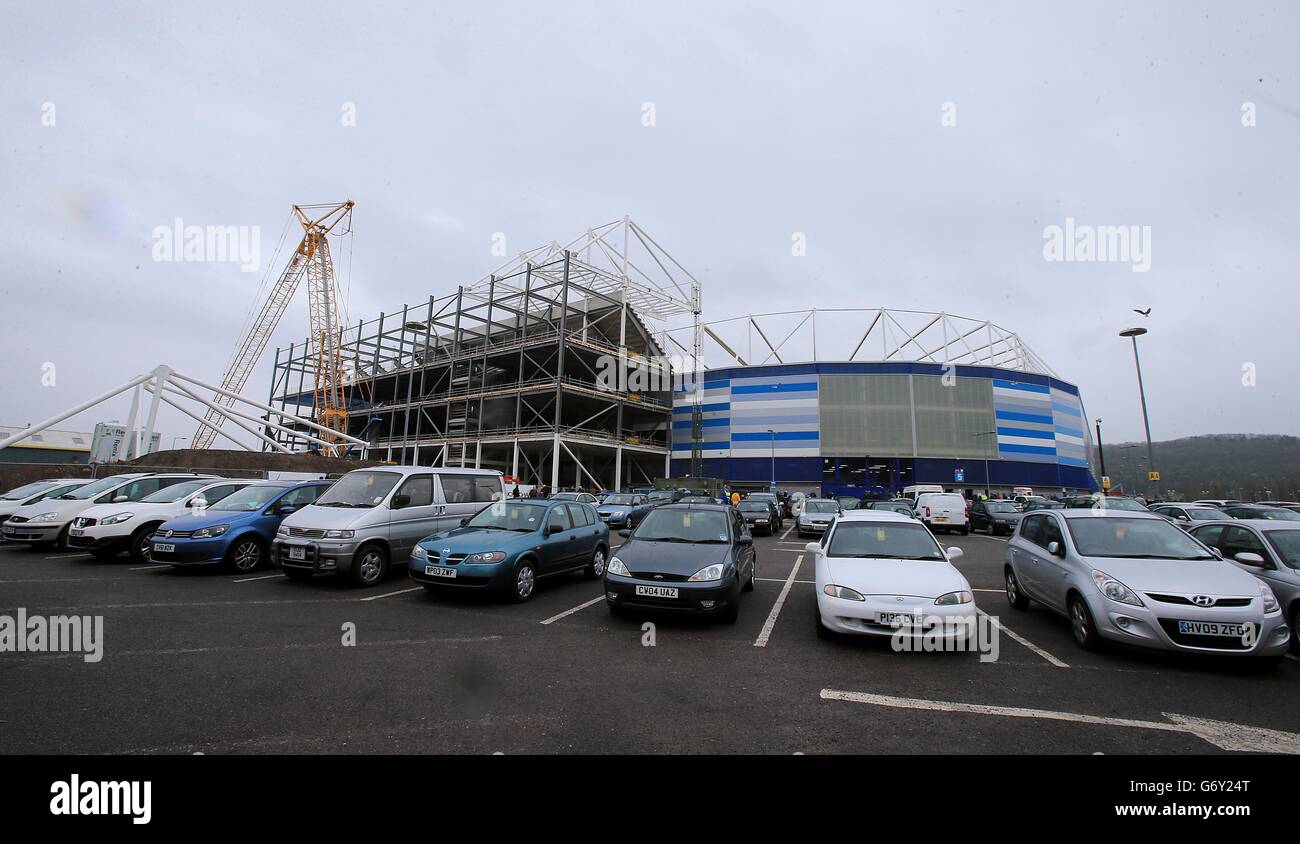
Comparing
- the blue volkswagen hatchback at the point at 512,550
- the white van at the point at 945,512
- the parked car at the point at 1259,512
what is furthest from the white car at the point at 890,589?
the white van at the point at 945,512

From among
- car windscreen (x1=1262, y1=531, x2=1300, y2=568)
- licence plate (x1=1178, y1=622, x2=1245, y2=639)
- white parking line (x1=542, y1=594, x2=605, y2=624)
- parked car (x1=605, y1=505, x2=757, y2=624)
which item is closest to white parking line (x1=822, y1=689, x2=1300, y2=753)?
Result: licence plate (x1=1178, y1=622, x2=1245, y2=639)

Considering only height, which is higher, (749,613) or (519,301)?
(519,301)

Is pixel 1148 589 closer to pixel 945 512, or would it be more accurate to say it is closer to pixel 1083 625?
pixel 1083 625

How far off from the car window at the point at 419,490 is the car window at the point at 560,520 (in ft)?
7.77

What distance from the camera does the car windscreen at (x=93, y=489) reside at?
470 inches

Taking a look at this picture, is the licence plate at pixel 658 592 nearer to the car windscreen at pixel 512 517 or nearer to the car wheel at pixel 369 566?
the car windscreen at pixel 512 517

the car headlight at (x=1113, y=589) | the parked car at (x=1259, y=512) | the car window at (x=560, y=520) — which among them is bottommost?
the parked car at (x=1259, y=512)

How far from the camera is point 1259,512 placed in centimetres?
1155

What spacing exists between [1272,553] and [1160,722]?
4.11 m

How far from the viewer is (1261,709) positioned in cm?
420

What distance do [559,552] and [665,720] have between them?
16.3 ft

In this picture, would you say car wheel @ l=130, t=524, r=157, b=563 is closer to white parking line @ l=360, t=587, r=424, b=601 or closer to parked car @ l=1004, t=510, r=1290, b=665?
white parking line @ l=360, t=587, r=424, b=601
